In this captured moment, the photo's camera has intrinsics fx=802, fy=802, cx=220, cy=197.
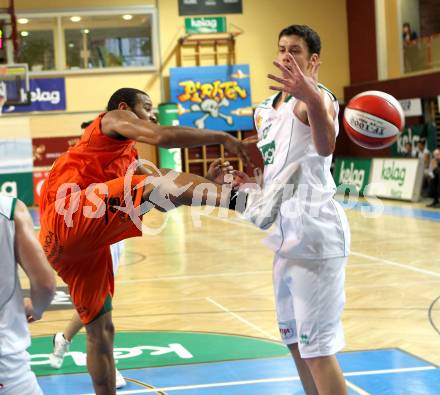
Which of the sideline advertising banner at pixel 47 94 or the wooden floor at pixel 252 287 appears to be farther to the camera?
the sideline advertising banner at pixel 47 94

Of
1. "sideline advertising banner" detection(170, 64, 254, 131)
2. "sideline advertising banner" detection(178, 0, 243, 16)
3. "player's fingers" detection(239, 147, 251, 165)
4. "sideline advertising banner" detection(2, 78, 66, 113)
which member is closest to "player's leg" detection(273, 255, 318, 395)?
"player's fingers" detection(239, 147, 251, 165)

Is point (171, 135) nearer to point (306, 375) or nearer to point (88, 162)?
point (88, 162)

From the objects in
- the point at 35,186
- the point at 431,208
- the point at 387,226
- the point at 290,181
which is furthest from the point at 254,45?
the point at 290,181

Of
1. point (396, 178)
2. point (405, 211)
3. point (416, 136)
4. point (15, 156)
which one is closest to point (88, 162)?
point (405, 211)

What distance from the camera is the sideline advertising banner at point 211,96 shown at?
Result: 24.1 metres

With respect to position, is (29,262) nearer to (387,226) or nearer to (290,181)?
(290,181)

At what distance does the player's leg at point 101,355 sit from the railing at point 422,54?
56.1 feet

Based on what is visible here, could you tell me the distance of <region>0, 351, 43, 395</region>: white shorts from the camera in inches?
103

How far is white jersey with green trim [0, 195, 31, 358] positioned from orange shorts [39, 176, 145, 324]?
155 centimetres

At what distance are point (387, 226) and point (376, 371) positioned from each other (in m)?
9.07

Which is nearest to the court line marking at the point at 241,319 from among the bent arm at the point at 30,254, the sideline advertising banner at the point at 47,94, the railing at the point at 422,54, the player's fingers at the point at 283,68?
the player's fingers at the point at 283,68

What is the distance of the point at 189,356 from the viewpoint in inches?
234

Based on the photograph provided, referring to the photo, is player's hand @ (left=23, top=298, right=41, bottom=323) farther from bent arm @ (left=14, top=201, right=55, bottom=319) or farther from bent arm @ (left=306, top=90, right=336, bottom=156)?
bent arm @ (left=306, top=90, right=336, bottom=156)

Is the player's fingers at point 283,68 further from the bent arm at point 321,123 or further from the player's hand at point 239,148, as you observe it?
the player's hand at point 239,148
